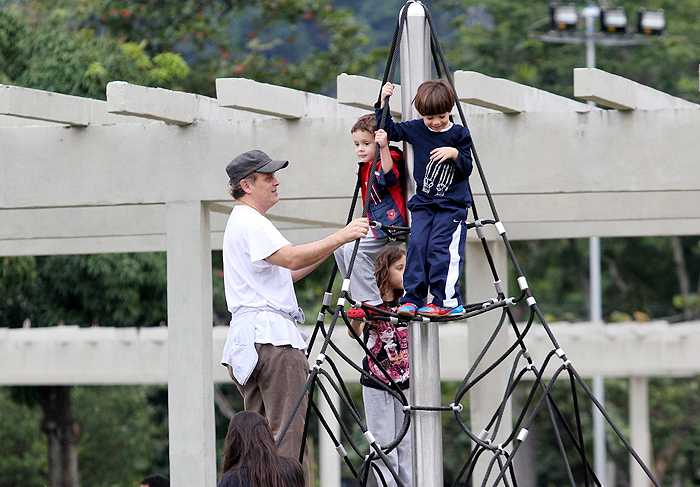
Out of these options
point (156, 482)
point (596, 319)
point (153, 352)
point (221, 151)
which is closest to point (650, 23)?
point (596, 319)

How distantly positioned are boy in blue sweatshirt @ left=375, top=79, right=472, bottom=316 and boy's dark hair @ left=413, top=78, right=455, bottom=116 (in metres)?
0.06

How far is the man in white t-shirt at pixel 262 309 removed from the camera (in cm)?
475

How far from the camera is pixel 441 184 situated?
4762 mm

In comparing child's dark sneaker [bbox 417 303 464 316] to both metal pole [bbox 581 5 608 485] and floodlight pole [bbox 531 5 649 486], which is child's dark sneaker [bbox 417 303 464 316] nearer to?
floodlight pole [bbox 531 5 649 486]

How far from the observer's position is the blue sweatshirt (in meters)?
4.75

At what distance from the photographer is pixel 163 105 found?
20.9 ft

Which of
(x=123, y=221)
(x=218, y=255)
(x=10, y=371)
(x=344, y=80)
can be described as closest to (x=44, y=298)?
(x=10, y=371)

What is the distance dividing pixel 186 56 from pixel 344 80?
1305cm

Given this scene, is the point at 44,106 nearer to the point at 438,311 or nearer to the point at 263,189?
the point at 263,189

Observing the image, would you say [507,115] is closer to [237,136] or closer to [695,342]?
[237,136]

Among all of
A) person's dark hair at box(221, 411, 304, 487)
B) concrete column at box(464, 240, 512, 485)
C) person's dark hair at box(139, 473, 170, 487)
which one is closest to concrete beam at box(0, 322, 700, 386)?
concrete column at box(464, 240, 512, 485)

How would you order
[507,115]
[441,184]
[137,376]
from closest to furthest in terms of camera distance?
[441,184]
[507,115]
[137,376]

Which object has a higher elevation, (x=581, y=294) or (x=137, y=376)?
(x=581, y=294)

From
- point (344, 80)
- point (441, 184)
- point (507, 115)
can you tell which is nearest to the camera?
point (441, 184)
